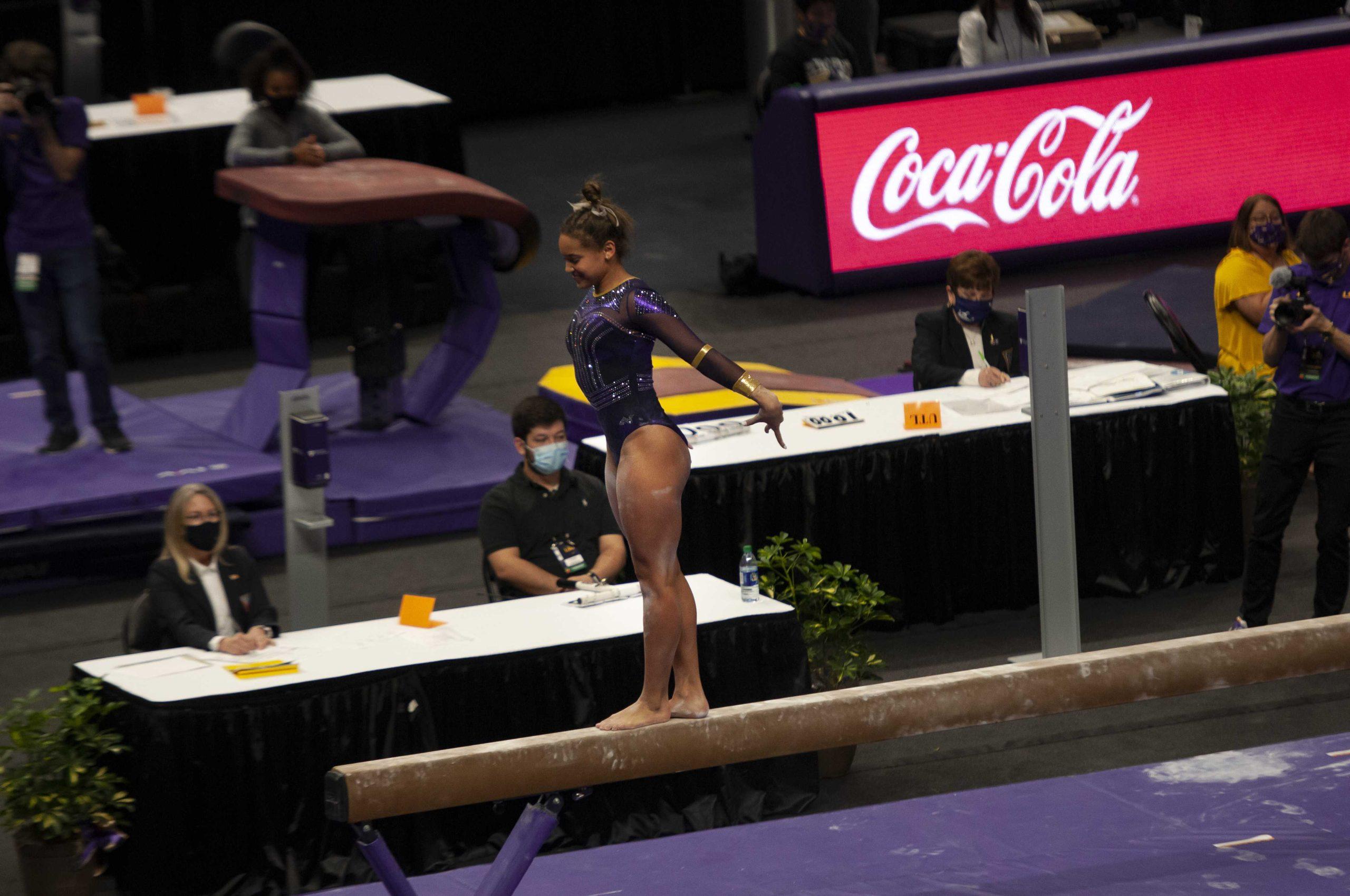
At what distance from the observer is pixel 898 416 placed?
703 centimetres

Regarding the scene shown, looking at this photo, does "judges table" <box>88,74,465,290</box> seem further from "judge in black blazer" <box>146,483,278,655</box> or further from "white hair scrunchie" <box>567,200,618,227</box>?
"white hair scrunchie" <box>567,200,618,227</box>

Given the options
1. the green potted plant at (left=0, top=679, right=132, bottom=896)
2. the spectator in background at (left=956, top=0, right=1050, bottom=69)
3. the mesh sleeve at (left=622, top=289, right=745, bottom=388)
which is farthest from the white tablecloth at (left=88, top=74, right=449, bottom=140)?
the mesh sleeve at (left=622, top=289, right=745, bottom=388)

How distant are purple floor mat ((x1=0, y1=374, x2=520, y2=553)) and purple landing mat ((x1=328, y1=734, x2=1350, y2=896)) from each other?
3248 millimetres

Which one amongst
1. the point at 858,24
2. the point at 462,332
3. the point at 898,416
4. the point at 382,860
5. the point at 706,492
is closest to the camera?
the point at 382,860

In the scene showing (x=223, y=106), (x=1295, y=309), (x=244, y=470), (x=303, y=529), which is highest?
(x=223, y=106)

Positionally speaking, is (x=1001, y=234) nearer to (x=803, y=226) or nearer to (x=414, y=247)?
(x=803, y=226)

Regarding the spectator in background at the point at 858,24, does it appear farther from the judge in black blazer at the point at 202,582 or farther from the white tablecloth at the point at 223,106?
the judge in black blazer at the point at 202,582

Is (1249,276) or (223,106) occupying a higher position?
(223,106)

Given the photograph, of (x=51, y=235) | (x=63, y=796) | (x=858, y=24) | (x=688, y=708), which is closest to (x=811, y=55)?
(x=858, y=24)

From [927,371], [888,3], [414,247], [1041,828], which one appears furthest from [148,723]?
[888,3]

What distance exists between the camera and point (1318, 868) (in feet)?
14.9

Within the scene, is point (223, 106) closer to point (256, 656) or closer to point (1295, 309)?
point (256, 656)

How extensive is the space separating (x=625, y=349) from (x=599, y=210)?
0.95 ft

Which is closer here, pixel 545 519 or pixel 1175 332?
pixel 545 519
